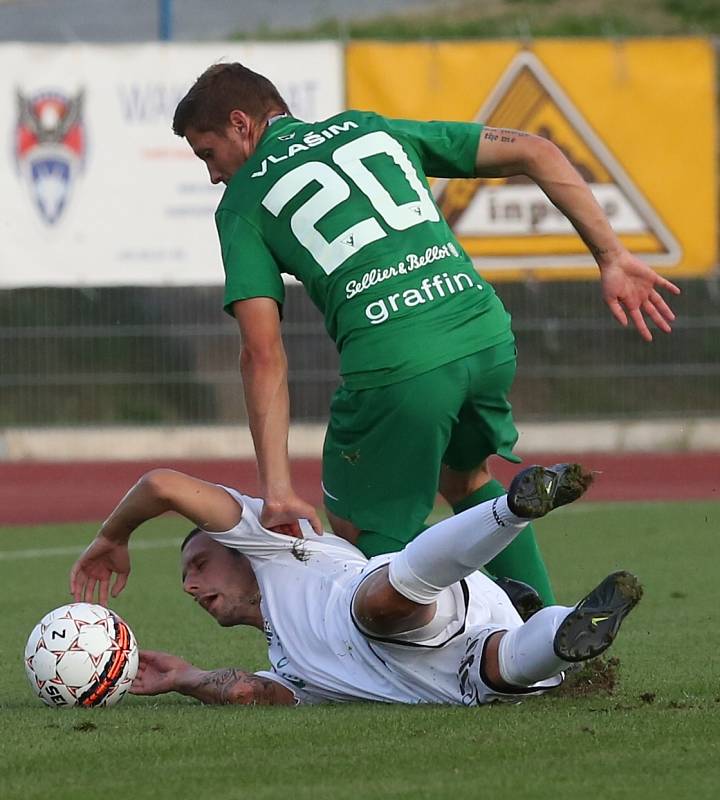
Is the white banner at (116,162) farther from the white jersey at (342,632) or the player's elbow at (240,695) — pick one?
the player's elbow at (240,695)

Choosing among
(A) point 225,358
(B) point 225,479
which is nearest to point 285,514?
(B) point 225,479

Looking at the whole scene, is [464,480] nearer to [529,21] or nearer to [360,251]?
[360,251]

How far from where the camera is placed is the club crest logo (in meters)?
16.5

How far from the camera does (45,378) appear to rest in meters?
16.9

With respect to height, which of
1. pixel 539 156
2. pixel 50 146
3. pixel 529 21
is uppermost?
pixel 529 21

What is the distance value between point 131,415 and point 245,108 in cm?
1185

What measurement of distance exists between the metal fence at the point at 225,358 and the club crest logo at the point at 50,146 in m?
0.99

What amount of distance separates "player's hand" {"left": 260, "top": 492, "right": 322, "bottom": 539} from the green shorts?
0.81 ft

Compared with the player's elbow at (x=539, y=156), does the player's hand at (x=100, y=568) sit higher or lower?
lower

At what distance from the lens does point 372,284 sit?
5105 millimetres

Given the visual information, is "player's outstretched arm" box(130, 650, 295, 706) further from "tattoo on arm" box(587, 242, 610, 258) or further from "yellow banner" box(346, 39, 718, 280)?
"yellow banner" box(346, 39, 718, 280)

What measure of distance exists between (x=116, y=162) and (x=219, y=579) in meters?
11.8

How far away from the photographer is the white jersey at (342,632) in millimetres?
4910

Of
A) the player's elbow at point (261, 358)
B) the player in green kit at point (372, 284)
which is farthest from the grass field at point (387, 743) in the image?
the player's elbow at point (261, 358)
